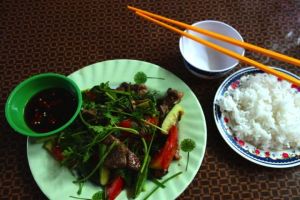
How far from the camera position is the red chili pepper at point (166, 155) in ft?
4.53

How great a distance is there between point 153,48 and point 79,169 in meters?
0.86

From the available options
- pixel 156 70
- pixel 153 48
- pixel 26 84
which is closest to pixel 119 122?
pixel 156 70

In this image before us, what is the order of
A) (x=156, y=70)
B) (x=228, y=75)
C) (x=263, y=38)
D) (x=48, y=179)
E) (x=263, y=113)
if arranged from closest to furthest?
(x=48, y=179) → (x=263, y=113) → (x=156, y=70) → (x=228, y=75) → (x=263, y=38)

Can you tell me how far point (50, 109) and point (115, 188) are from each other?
1.62ft

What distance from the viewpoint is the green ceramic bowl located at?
137 centimetres

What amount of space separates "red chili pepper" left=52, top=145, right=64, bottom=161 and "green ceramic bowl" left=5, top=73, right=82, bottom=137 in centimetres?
11

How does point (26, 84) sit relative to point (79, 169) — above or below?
above

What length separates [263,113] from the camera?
1.53 m

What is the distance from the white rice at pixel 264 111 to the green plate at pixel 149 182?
0.61ft

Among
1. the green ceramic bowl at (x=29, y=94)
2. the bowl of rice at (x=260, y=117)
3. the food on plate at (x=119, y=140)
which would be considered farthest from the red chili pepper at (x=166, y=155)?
the green ceramic bowl at (x=29, y=94)

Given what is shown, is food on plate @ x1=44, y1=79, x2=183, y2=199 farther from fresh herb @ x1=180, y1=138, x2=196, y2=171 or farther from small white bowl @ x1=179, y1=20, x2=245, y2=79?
small white bowl @ x1=179, y1=20, x2=245, y2=79

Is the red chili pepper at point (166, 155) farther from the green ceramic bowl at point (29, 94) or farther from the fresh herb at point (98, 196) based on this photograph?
the green ceramic bowl at point (29, 94)

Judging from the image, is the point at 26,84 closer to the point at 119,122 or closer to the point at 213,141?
the point at 119,122

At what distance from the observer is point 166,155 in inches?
54.6
